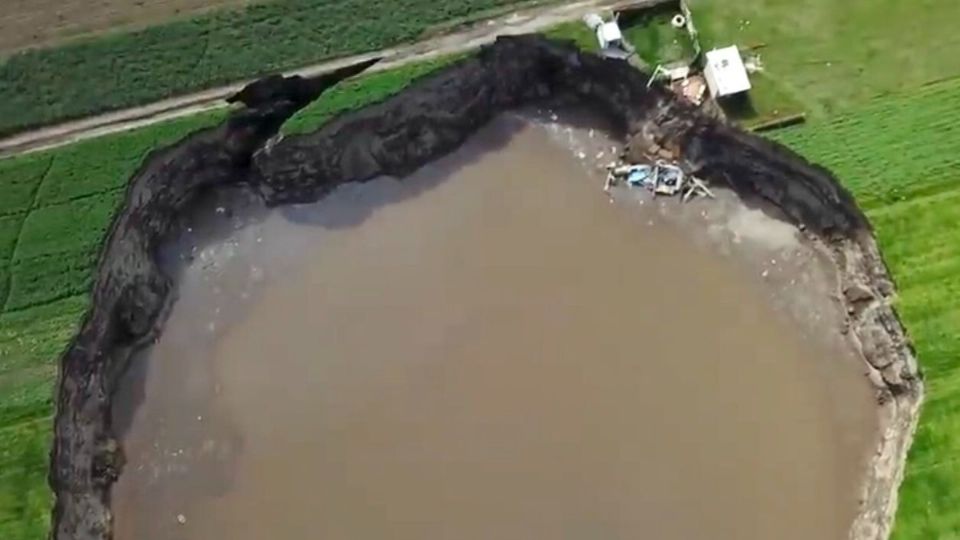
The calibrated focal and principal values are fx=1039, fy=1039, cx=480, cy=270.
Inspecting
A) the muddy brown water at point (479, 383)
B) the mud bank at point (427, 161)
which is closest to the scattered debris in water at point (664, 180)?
the mud bank at point (427, 161)

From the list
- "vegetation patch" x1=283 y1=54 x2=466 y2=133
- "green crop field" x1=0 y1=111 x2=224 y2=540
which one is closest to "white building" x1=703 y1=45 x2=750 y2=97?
"vegetation patch" x1=283 y1=54 x2=466 y2=133

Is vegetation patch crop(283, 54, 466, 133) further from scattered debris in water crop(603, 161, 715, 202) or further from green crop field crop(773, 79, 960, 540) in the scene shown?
green crop field crop(773, 79, 960, 540)

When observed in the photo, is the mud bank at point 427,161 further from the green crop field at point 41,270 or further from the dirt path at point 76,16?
the dirt path at point 76,16

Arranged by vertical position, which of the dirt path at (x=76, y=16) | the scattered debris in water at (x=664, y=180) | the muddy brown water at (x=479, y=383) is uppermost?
the dirt path at (x=76, y=16)

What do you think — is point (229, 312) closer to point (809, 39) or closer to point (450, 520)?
point (450, 520)

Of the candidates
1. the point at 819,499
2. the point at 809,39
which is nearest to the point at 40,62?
the point at 809,39

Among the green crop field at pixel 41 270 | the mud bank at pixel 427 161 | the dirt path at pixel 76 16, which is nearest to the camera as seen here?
the green crop field at pixel 41 270
